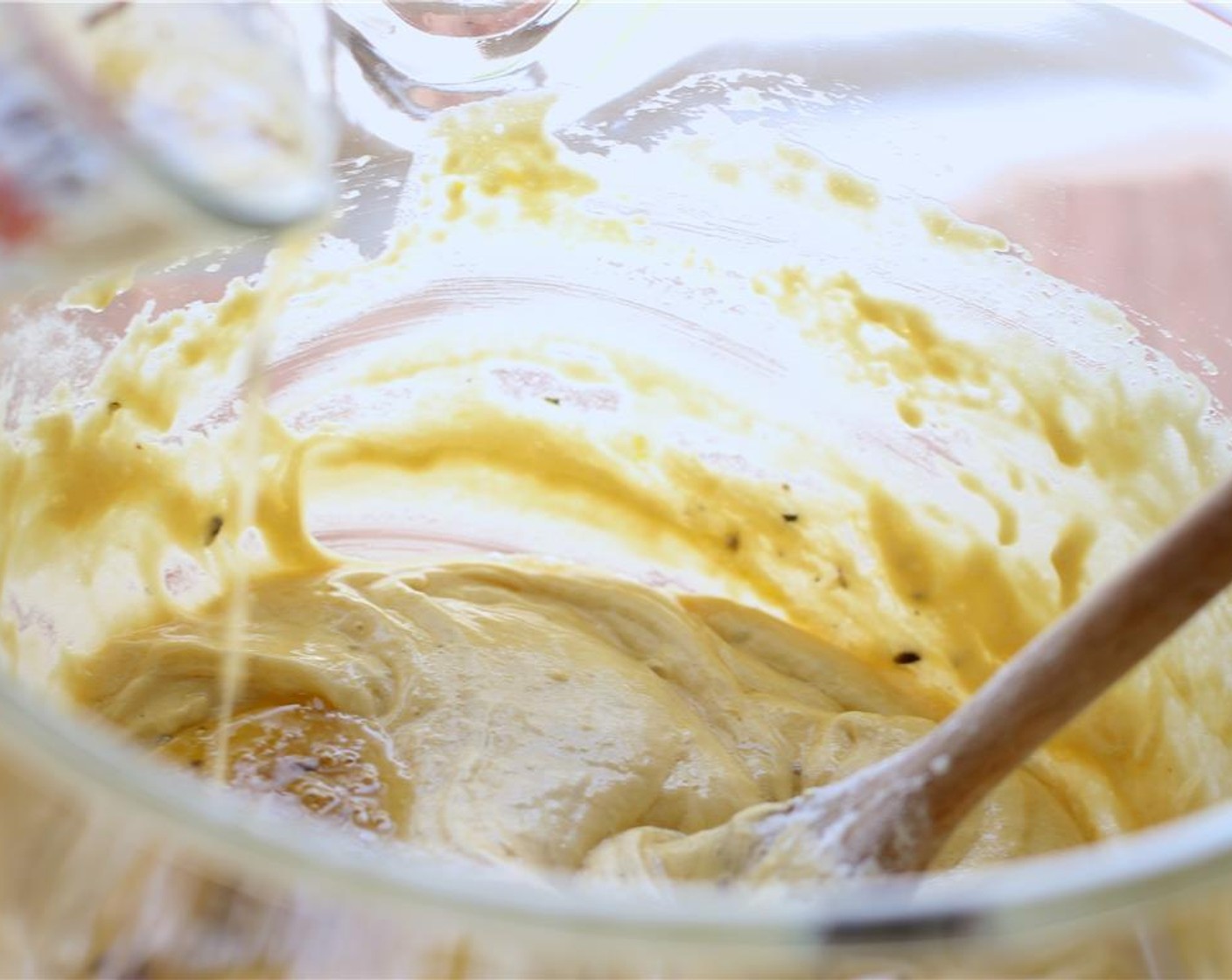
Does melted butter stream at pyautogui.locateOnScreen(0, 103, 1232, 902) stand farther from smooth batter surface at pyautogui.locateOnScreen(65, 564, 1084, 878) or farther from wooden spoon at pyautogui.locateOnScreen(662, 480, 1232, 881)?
wooden spoon at pyautogui.locateOnScreen(662, 480, 1232, 881)

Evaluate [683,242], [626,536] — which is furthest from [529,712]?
[683,242]

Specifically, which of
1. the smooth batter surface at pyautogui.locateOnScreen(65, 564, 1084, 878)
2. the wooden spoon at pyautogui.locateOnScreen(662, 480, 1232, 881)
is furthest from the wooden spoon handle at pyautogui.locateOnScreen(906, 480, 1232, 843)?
the smooth batter surface at pyautogui.locateOnScreen(65, 564, 1084, 878)

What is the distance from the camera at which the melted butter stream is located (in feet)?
3.28

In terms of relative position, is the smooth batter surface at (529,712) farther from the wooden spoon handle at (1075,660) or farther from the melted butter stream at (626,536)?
the wooden spoon handle at (1075,660)

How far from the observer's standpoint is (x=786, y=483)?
117 centimetres

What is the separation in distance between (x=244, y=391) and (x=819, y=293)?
410 mm

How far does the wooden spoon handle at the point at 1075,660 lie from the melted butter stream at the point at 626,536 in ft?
0.67

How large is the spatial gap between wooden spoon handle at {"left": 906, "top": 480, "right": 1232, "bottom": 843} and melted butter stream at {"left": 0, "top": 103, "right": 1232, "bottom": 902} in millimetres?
203

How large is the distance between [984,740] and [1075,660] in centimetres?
6

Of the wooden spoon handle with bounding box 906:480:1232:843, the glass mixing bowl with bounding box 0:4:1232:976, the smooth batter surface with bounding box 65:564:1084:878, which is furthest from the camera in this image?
the smooth batter surface with bounding box 65:564:1084:878

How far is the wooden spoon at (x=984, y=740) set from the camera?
675 mm

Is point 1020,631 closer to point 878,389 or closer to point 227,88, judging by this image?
point 878,389

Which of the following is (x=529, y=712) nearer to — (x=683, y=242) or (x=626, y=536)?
(x=626, y=536)

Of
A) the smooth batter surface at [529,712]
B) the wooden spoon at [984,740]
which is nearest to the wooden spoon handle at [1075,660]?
the wooden spoon at [984,740]
